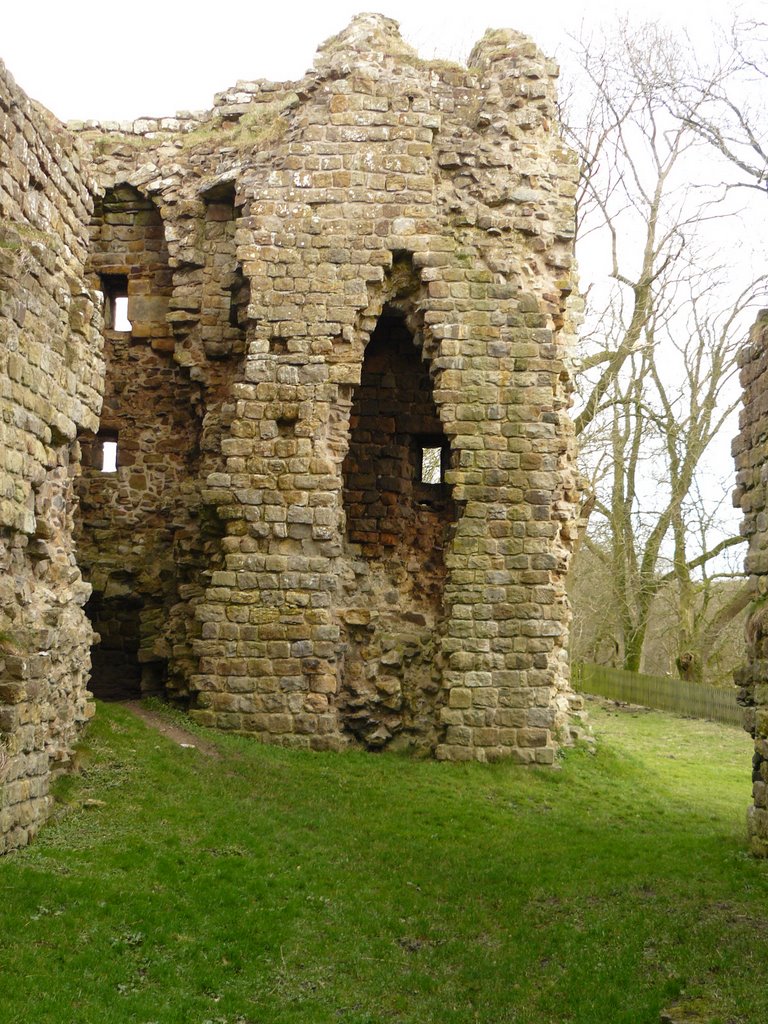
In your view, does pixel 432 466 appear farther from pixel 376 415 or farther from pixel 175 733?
pixel 175 733

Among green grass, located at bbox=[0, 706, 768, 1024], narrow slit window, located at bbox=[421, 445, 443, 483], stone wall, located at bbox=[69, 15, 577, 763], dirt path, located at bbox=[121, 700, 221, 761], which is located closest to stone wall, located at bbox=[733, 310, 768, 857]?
green grass, located at bbox=[0, 706, 768, 1024]

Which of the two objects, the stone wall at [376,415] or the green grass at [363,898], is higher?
the stone wall at [376,415]

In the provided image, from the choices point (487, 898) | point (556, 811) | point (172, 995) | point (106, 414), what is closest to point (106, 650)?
point (106, 414)

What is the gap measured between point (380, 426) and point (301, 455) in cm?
231

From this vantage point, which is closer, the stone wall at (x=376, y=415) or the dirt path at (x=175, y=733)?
the dirt path at (x=175, y=733)

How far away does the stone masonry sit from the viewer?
12.6 meters

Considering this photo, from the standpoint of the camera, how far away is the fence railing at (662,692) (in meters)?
21.2

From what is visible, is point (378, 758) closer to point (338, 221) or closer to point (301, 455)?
point (301, 455)

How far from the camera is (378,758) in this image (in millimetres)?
12477

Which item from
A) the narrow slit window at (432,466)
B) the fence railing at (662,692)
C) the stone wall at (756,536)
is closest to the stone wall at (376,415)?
the stone wall at (756,536)

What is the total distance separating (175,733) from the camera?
12.0 metres

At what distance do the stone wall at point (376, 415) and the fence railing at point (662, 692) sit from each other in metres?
8.35

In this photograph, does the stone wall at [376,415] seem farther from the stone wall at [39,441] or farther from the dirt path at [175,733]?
the stone wall at [39,441]

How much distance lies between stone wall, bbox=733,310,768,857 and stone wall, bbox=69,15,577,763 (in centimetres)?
300
